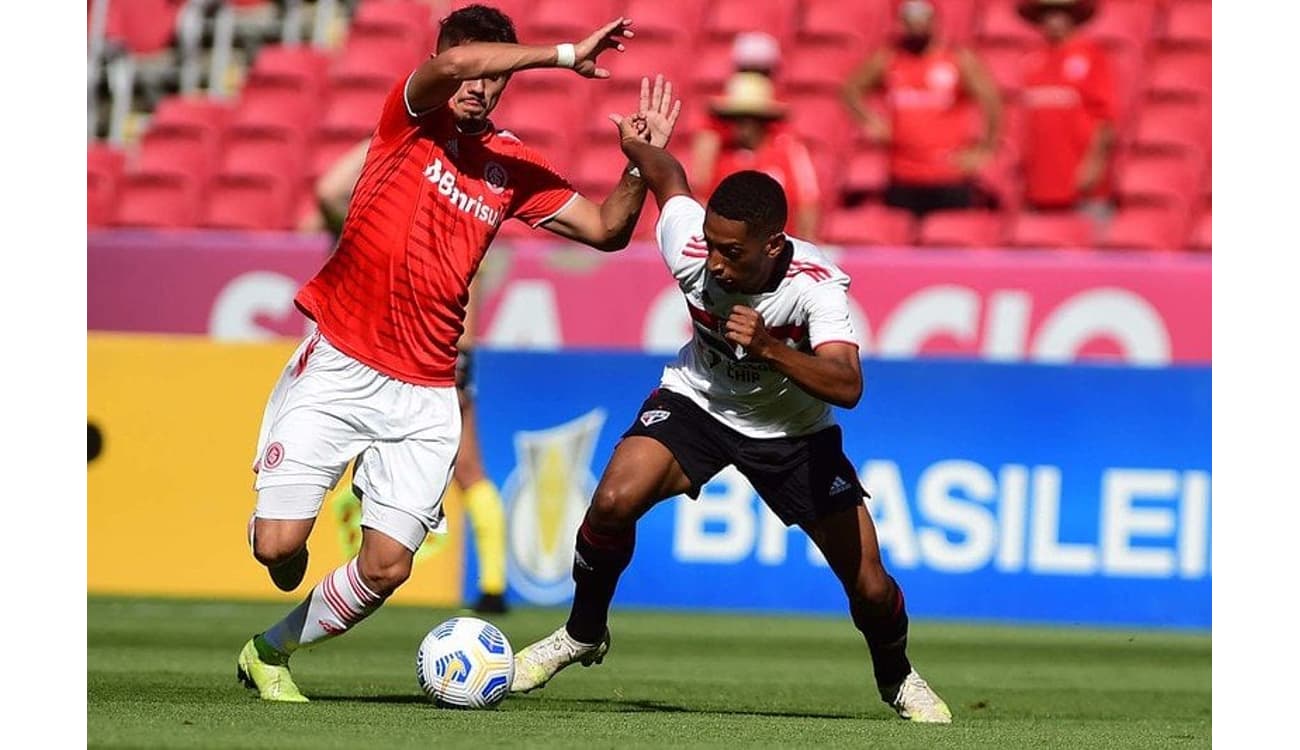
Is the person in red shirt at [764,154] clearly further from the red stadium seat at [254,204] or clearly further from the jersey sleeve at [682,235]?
the jersey sleeve at [682,235]

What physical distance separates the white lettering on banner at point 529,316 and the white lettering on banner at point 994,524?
2.48 m

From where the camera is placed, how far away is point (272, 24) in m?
18.9

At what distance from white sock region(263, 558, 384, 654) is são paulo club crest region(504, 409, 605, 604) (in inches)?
189

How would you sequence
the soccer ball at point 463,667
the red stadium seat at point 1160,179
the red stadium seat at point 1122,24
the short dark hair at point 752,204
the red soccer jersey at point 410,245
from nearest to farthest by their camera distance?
1. the short dark hair at point 752,204
2. the soccer ball at point 463,667
3. the red soccer jersey at point 410,245
4. the red stadium seat at point 1160,179
5. the red stadium seat at point 1122,24

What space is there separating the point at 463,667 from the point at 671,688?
1.69m

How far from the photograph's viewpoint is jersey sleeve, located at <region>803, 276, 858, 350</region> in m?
7.09

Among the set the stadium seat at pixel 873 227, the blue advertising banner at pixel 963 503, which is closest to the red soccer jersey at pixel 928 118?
the stadium seat at pixel 873 227

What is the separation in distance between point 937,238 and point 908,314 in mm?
887

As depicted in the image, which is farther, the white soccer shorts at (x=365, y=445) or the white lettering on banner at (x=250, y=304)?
the white lettering on banner at (x=250, y=304)

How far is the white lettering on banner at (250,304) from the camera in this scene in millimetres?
14875

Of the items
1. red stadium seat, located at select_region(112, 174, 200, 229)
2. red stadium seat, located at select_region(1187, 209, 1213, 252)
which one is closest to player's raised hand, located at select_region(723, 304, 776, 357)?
red stadium seat, located at select_region(1187, 209, 1213, 252)

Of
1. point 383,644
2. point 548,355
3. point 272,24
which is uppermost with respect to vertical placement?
A: point 272,24

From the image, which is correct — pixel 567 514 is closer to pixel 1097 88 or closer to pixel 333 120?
pixel 1097 88
